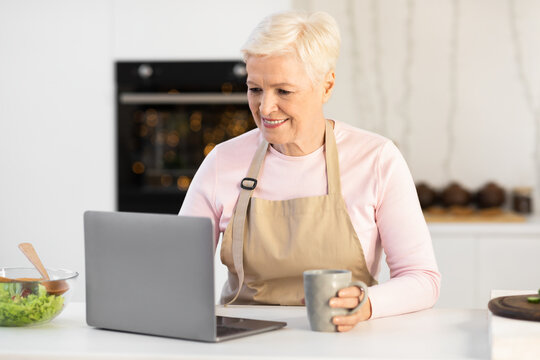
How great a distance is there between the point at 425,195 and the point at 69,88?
1.68 m

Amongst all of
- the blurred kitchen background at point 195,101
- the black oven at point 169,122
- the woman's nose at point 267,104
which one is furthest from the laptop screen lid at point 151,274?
the black oven at point 169,122

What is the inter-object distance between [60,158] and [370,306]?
2.33 metres

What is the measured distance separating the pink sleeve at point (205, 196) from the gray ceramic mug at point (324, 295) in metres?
0.56

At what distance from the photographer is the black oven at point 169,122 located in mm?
3436

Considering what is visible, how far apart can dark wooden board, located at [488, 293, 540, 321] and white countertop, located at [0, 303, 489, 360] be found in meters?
0.05

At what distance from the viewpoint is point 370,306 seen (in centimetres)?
149

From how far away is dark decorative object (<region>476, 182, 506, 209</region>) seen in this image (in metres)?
3.62

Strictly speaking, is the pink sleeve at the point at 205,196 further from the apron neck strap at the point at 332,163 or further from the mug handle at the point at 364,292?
Result: the mug handle at the point at 364,292

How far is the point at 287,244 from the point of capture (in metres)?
1.78

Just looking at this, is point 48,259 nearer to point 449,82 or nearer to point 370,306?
point 449,82

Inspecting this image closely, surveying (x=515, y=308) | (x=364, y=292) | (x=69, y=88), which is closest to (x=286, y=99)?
(x=364, y=292)

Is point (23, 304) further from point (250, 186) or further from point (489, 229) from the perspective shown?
point (489, 229)

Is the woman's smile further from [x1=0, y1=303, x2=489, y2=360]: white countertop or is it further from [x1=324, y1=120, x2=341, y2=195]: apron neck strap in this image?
[x1=0, y1=303, x2=489, y2=360]: white countertop

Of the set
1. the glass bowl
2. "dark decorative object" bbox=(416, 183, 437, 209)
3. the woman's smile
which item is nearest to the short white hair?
the woman's smile
